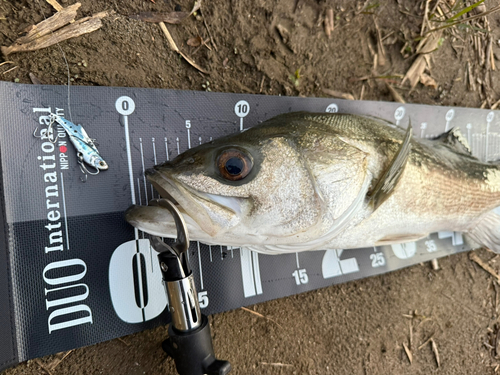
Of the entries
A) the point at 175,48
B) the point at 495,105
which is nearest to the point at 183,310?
the point at 175,48

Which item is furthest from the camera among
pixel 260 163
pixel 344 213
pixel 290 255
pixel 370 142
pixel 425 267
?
pixel 425 267

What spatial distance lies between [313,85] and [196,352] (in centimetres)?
188

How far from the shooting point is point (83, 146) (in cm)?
157

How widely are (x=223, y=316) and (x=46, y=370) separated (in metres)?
0.93

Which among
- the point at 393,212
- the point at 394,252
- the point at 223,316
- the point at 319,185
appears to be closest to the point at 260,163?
the point at 319,185

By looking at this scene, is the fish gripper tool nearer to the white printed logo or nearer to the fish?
the fish

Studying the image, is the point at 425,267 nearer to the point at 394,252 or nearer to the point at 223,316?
the point at 394,252

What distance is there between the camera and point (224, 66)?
2.01 m

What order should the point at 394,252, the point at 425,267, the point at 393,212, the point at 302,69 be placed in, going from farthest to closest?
the point at 425,267
the point at 394,252
the point at 302,69
the point at 393,212

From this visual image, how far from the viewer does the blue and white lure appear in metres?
1.54

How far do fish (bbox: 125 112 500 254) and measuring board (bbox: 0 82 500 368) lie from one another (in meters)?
0.34

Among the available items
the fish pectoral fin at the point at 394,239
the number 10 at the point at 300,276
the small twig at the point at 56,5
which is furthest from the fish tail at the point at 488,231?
the small twig at the point at 56,5

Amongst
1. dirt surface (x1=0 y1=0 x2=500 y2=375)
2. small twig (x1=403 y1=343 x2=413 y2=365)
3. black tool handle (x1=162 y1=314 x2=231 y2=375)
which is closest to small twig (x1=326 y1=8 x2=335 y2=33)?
dirt surface (x1=0 y1=0 x2=500 y2=375)

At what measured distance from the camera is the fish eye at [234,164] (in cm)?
131
